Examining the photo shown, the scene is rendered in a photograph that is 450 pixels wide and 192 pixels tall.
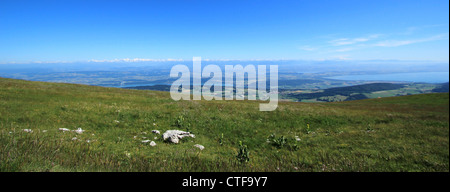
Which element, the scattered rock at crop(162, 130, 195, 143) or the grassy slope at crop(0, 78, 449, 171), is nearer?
the grassy slope at crop(0, 78, 449, 171)

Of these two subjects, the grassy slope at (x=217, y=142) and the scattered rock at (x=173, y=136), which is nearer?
the grassy slope at (x=217, y=142)

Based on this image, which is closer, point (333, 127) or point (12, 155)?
point (12, 155)

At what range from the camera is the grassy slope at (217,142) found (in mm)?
4309

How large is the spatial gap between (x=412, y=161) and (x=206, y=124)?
13.2m

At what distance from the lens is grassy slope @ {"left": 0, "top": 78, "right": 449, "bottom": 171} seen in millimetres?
4309

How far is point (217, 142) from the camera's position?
41.3 ft

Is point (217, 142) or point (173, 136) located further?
point (217, 142)

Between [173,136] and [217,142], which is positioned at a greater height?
A: [173,136]
